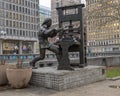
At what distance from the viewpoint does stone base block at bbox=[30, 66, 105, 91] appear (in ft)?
24.3

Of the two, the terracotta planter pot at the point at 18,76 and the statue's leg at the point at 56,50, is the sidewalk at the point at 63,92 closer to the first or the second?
the terracotta planter pot at the point at 18,76

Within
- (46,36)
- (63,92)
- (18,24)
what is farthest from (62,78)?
(18,24)

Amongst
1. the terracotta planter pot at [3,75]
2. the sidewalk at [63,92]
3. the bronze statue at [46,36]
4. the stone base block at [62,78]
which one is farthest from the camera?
the bronze statue at [46,36]

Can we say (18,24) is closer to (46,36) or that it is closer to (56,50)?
(46,36)

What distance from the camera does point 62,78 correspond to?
739cm

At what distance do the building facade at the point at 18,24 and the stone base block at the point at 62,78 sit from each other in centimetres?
6395

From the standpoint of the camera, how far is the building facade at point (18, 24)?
76856 millimetres

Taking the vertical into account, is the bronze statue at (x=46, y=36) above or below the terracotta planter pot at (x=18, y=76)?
above

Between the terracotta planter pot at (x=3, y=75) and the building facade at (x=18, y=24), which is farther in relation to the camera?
the building facade at (x=18, y=24)

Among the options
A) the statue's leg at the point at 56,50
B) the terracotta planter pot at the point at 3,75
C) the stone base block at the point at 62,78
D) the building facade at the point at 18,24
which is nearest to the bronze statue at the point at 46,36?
the statue's leg at the point at 56,50

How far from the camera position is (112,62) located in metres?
21.0

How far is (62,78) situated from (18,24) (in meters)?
77.3

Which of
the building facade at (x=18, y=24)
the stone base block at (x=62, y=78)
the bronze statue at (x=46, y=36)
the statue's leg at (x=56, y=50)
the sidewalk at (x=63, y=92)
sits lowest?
the sidewalk at (x=63, y=92)

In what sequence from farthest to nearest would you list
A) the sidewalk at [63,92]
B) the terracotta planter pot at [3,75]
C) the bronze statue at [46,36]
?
the bronze statue at [46,36] < the terracotta planter pot at [3,75] < the sidewalk at [63,92]
